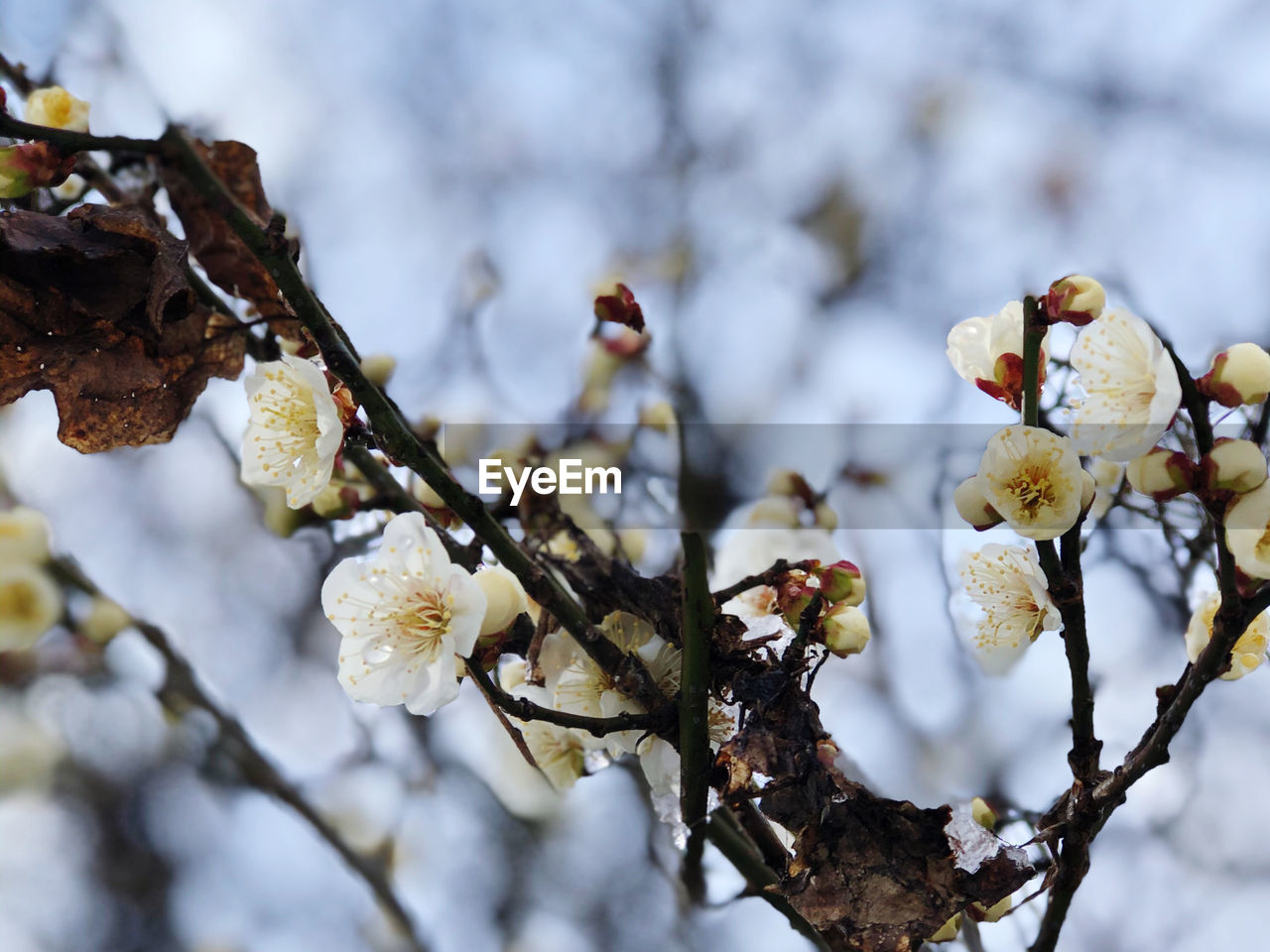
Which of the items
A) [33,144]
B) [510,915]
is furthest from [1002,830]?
[510,915]

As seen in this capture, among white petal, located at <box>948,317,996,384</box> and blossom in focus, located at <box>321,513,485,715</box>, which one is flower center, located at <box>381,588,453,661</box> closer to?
blossom in focus, located at <box>321,513,485,715</box>

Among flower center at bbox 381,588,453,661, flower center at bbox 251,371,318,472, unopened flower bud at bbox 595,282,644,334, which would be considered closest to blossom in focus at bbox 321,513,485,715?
flower center at bbox 381,588,453,661

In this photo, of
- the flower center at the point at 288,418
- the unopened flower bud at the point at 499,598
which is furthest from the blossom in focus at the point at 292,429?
the unopened flower bud at the point at 499,598

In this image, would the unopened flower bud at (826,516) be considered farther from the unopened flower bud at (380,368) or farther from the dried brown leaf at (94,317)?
the dried brown leaf at (94,317)

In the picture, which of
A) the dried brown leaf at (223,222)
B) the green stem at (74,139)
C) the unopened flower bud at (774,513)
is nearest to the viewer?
the green stem at (74,139)

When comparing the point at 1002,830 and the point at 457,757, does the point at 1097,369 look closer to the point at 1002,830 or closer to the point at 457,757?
the point at 1002,830

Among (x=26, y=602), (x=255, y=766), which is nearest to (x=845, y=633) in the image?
(x=255, y=766)

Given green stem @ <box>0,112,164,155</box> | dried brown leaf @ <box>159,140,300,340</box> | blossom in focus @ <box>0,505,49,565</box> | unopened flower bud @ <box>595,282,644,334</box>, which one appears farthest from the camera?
blossom in focus @ <box>0,505,49,565</box>
